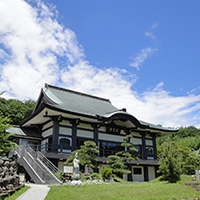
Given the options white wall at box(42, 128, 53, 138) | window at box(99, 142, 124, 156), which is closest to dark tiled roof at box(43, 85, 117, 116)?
white wall at box(42, 128, 53, 138)

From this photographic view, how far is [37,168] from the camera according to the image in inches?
624

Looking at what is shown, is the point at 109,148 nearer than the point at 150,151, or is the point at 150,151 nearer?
the point at 109,148

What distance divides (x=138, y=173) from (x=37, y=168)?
48.0ft

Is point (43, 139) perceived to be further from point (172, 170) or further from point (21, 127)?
point (172, 170)

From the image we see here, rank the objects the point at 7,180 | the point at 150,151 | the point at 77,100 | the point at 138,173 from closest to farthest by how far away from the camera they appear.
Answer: the point at 7,180
the point at 138,173
the point at 77,100
the point at 150,151

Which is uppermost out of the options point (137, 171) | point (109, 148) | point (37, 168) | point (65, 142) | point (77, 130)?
point (77, 130)

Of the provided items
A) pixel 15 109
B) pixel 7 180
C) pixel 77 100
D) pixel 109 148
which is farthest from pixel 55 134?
pixel 15 109

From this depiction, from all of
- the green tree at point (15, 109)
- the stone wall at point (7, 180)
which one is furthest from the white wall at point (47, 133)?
the green tree at point (15, 109)

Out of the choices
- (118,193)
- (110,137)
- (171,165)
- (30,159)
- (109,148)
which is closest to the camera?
(118,193)

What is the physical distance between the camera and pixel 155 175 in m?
27.7

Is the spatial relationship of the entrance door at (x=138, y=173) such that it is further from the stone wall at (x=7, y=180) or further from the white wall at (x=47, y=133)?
the stone wall at (x=7, y=180)

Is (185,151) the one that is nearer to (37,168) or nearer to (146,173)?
(146,173)

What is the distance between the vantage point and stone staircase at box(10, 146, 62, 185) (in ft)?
48.6

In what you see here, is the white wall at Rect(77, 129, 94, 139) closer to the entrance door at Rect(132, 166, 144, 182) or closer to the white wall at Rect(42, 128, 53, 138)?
the white wall at Rect(42, 128, 53, 138)
